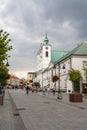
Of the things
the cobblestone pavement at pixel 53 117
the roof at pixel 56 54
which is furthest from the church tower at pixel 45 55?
the cobblestone pavement at pixel 53 117

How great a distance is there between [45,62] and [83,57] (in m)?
76.5

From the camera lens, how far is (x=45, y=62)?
511ft

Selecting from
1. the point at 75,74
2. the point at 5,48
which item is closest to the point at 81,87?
the point at 75,74

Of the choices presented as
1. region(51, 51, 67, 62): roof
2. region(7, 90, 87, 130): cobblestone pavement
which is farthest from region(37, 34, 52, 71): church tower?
region(7, 90, 87, 130): cobblestone pavement

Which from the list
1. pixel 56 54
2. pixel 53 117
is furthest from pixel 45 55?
pixel 53 117

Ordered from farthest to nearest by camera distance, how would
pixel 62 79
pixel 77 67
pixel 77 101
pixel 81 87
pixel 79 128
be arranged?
pixel 62 79, pixel 77 67, pixel 81 87, pixel 77 101, pixel 79 128

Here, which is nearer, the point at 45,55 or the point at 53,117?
the point at 53,117

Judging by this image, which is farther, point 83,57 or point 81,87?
point 83,57

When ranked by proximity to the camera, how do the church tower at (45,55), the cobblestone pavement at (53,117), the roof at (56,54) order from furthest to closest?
the church tower at (45,55), the roof at (56,54), the cobblestone pavement at (53,117)

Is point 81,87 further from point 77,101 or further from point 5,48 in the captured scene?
point 5,48

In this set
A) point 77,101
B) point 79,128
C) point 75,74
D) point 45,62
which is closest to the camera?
point 79,128

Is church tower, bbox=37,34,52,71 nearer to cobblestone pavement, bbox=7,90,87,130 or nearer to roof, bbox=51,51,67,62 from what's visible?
roof, bbox=51,51,67,62

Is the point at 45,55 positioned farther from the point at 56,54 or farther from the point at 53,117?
A: the point at 53,117

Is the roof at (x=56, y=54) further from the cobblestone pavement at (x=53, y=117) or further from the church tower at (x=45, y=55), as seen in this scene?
the cobblestone pavement at (x=53, y=117)
